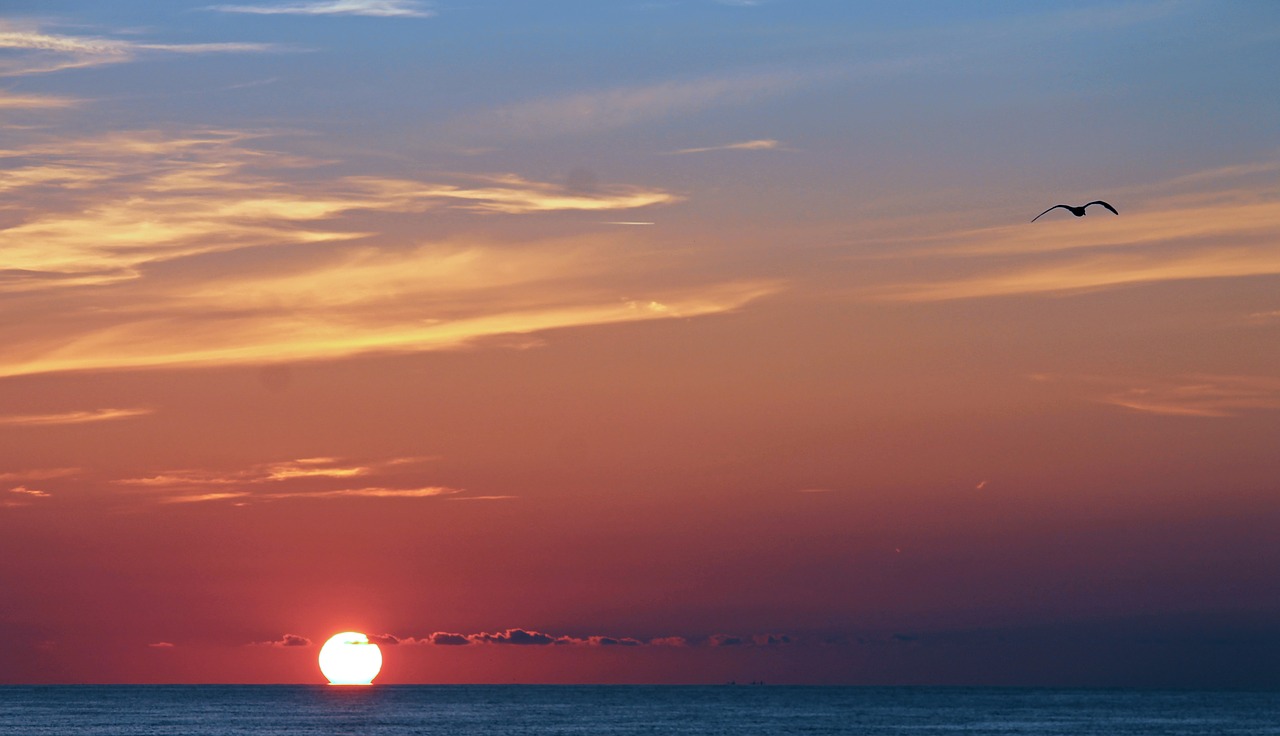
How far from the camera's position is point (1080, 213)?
57.8 meters
